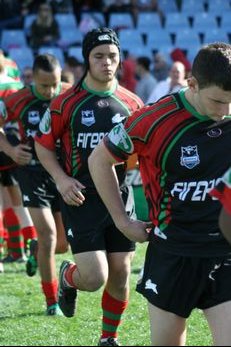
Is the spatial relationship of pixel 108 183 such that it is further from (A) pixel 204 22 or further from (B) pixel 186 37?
(A) pixel 204 22

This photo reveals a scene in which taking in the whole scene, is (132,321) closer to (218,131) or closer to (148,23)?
(218,131)

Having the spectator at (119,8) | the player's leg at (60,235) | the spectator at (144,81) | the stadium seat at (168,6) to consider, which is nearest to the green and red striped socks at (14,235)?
the player's leg at (60,235)

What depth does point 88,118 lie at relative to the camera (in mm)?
5852

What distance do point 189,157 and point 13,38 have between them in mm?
15236

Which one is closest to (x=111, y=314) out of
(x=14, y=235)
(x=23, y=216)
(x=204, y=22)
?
(x=23, y=216)

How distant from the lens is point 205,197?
13.8 ft

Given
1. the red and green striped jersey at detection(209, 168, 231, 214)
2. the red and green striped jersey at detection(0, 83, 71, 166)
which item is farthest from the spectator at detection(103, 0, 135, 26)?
the red and green striped jersey at detection(209, 168, 231, 214)

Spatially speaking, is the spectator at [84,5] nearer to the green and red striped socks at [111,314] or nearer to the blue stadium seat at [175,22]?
the blue stadium seat at [175,22]

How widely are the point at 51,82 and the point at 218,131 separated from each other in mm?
3261

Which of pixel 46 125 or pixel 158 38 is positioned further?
pixel 158 38

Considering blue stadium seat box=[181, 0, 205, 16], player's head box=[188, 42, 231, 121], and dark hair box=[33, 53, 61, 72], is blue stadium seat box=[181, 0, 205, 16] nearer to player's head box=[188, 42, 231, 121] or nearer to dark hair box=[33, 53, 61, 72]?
dark hair box=[33, 53, 61, 72]

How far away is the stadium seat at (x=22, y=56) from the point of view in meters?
17.9

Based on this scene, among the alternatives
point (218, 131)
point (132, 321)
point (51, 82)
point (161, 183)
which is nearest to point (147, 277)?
point (161, 183)

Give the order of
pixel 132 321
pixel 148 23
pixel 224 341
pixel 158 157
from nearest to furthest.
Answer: pixel 224 341
pixel 158 157
pixel 132 321
pixel 148 23
